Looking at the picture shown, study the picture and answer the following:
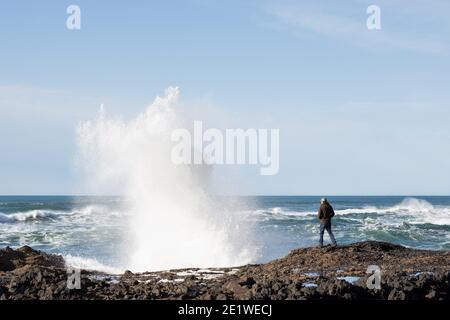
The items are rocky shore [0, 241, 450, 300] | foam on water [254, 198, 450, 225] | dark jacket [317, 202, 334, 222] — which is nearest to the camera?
rocky shore [0, 241, 450, 300]

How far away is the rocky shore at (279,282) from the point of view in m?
11.0

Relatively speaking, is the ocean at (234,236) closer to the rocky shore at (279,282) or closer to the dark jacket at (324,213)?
the dark jacket at (324,213)

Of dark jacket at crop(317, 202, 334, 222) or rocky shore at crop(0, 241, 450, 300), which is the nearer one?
rocky shore at crop(0, 241, 450, 300)

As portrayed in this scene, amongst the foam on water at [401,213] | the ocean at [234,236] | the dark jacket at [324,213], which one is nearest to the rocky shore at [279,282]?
the dark jacket at [324,213]

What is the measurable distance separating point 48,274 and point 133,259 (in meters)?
10.6

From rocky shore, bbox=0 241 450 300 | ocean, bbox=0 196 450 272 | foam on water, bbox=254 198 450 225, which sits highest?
rocky shore, bbox=0 241 450 300

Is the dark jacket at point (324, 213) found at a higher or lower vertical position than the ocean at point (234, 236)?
higher

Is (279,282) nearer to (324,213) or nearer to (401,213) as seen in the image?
(324,213)

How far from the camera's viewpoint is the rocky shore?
11.0m

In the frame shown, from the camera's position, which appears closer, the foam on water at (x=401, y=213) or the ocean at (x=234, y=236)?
the ocean at (x=234, y=236)

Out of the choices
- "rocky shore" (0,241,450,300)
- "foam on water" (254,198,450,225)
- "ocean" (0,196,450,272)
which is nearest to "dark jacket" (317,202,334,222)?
"rocky shore" (0,241,450,300)

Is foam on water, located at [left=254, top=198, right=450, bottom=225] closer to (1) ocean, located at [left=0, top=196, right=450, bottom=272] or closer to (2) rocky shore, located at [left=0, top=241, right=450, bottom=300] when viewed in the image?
(1) ocean, located at [left=0, top=196, right=450, bottom=272]

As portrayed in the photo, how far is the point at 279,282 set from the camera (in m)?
11.4
